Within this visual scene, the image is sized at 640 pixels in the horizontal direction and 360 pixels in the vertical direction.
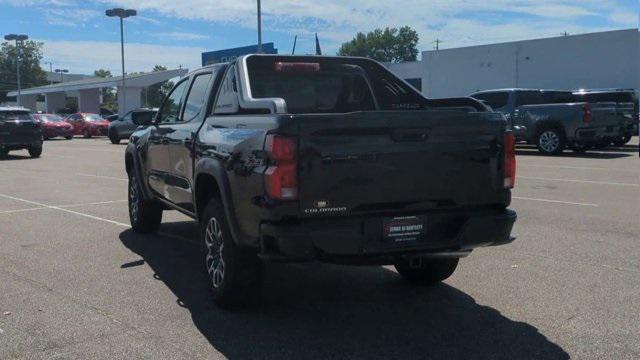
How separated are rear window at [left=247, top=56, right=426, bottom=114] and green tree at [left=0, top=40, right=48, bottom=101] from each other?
120m

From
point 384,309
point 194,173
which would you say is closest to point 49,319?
point 194,173

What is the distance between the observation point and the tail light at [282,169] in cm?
424

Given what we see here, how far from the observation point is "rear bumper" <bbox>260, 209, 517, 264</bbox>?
4.27m

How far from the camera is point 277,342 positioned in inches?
174

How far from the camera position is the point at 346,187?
4398 mm

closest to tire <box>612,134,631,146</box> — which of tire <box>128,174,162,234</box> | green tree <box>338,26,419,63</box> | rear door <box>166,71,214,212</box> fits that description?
tire <box>128,174,162,234</box>

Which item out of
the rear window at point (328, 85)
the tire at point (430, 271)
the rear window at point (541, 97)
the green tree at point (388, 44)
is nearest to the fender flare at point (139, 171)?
the rear window at point (328, 85)

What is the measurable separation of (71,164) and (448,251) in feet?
54.7

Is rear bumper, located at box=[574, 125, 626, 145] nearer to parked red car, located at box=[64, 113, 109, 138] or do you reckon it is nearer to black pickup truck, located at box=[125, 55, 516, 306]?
black pickup truck, located at box=[125, 55, 516, 306]

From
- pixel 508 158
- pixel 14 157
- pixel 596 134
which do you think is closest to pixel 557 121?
pixel 596 134

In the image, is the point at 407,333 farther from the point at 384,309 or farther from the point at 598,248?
the point at 598,248

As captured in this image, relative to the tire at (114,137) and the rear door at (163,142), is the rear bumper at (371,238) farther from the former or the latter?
the tire at (114,137)

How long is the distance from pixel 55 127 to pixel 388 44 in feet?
305

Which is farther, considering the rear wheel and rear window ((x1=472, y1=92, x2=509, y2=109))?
the rear wheel
